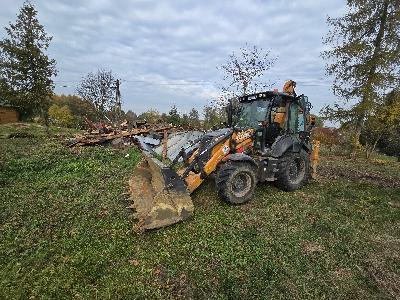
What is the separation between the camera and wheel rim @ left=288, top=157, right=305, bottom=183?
863 cm

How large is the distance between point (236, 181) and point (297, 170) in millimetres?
2563

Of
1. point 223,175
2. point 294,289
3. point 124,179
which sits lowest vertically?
point 294,289

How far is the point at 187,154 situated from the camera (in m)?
7.55

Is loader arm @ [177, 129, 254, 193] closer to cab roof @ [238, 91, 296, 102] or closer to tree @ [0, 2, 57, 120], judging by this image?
cab roof @ [238, 91, 296, 102]

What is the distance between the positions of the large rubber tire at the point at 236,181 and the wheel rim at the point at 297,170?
1.77 m

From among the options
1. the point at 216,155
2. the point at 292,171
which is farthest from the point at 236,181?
the point at 292,171

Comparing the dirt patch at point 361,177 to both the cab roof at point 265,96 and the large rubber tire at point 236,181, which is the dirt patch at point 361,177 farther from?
the large rubber tire at point 236,181

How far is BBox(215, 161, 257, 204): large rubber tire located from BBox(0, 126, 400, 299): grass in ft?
0.79

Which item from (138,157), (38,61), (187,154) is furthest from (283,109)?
(38,61)

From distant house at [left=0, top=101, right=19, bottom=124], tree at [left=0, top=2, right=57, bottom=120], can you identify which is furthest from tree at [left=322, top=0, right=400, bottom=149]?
Answer: distant house at [left=0, top=101, right=19, bottom=124]

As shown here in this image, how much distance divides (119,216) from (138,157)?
21.9ft

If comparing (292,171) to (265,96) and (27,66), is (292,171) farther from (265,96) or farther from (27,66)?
(27,66)

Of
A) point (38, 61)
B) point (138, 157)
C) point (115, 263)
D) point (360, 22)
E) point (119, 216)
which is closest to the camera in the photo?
point (115, 263)

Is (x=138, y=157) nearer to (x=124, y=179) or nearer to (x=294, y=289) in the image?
(x=124, y=179)
